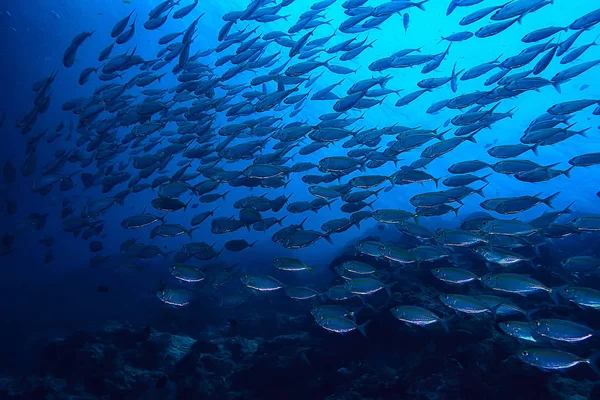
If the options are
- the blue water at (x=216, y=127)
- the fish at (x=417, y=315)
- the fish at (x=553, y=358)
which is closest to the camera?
the fish at (x=553, y=358)

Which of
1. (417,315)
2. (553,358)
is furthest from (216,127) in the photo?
(553,358)

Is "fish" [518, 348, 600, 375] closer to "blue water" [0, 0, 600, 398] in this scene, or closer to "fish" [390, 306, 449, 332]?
"blue water" [0, 0, 600, 398]

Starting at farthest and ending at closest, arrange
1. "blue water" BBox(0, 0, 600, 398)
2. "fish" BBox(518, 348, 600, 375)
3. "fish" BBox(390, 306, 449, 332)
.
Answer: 1. "blue water" BBox(0, 0, 600, 398)
2. "fish" BBox(390, 306, 449, 332)
3. "fish" BBox(518, 348, 600, 375)

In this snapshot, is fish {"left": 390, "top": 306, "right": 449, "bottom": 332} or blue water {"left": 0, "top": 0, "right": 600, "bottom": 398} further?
blue water {"left": 0, "top": 0, "right": 600, "bottom": 398}

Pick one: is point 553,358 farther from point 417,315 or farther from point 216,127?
point 216,127

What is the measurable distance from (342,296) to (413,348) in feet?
5.49

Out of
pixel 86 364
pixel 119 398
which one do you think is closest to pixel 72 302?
pixel 86 364

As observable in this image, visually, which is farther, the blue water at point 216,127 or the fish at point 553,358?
the blue water at point 216,127

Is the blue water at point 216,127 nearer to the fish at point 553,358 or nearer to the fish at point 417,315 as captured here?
the fish at point 553,358

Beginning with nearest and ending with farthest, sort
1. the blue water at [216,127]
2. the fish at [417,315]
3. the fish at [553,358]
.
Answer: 1. the fish at [553,358]
2. the fish at [417,315]
3. the blue water at [216,127]

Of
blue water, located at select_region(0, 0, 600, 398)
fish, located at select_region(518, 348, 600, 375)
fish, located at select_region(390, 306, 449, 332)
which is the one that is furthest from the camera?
blue water, located at select_region(0, 0, 600, 398)

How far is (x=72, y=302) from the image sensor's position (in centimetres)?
1722

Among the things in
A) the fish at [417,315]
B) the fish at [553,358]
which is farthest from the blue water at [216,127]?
the fish at [417,315]

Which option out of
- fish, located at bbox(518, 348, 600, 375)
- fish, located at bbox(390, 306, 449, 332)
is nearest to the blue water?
fish, located at bbox(518, 348, 600, 375)
